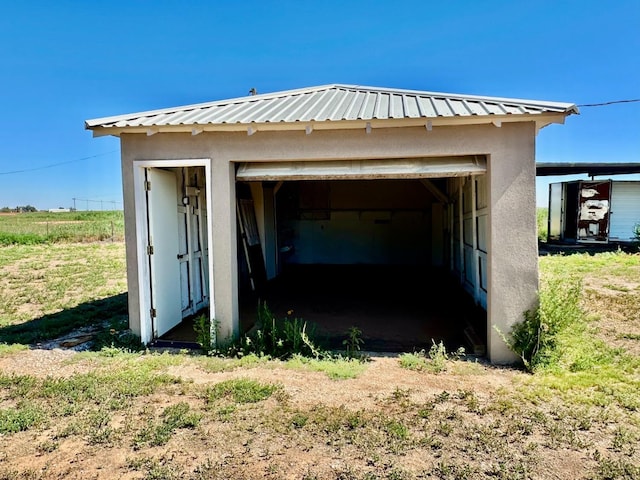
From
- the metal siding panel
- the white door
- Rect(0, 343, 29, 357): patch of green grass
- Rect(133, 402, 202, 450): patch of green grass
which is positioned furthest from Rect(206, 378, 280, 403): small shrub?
the metal siding panel

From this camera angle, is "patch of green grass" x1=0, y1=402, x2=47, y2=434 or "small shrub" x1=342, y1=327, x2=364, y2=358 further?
"small shrub" x1=342, y1=327, x2=364, y2=358

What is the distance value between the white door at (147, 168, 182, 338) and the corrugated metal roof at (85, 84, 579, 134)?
2.81 ft

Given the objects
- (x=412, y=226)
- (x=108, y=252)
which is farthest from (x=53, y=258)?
(x=412, y=226)

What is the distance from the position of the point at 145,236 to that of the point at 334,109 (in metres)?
3.16

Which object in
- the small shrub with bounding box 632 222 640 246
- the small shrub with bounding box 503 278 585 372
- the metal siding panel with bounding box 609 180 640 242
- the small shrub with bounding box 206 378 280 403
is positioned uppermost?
the metal siding panel with bounding box 609 180 640 242

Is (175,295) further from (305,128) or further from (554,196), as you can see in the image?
(554,196)

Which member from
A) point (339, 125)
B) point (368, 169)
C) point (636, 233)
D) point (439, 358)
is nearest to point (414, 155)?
point (368, 169)

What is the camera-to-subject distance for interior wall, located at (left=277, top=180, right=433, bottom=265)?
44.2 ft

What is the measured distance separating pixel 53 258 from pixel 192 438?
1492cm

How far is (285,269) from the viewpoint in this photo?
13.1m

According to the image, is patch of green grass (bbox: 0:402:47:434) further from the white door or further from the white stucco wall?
the white stucco wall

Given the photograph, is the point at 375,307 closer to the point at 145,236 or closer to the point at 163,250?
the point at 163,250

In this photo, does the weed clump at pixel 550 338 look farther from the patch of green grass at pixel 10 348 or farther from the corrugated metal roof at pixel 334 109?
the patch of green grass at pixel 10 348

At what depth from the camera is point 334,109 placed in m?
5.27
